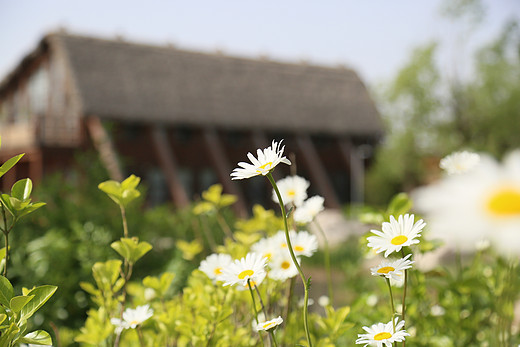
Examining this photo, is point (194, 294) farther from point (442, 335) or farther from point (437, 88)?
point (437, 88)

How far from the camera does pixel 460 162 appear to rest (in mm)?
1919

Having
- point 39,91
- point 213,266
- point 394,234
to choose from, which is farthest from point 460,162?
point 39,91

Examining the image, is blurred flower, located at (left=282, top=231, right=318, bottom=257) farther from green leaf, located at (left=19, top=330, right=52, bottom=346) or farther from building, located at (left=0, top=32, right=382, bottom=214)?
building, located at (left=0, top=32, right=382, bottom=214)

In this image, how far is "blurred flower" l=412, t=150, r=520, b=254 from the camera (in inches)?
34.3

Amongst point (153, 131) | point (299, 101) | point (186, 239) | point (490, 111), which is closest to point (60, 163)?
point (153, 131)

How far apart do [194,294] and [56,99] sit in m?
15.9

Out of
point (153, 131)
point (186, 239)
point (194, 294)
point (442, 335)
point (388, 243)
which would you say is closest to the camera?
point (388, 243)

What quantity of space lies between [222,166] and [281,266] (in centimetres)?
1396

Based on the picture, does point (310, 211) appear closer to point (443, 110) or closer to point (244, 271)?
point (244, 271)

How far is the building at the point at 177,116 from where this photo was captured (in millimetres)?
14977

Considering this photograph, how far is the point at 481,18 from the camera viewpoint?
67.5ft

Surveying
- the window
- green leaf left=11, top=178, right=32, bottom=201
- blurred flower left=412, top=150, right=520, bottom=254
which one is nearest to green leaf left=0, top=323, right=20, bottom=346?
green leaf left=11, top=178, right=32, bottom=201

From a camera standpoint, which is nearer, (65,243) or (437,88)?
(65,243)

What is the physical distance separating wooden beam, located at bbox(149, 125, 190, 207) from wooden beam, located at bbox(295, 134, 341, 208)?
14.4 ft
